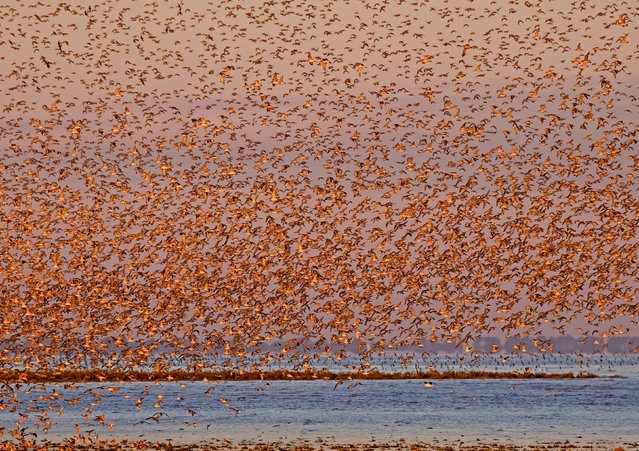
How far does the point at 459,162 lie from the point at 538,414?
121 feet

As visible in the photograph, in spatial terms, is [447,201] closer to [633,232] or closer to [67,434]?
[633,232]

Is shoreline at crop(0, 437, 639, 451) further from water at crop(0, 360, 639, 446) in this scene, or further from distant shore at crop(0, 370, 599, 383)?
distant shore at crop(0, 370, 599, 383)

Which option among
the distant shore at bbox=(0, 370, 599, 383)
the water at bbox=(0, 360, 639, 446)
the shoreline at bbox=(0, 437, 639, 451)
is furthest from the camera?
the distant shore at bbox=(0, 370, 599, 383)

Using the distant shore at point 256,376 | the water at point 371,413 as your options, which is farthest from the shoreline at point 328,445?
the distant shore at point 256,376

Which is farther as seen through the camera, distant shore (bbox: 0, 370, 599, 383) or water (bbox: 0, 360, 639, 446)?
distant shore (bbox: 0, 370, 599, 383)

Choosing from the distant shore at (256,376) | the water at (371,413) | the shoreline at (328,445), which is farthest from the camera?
the distant shore at (256,376)

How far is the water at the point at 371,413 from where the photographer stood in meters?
60.3

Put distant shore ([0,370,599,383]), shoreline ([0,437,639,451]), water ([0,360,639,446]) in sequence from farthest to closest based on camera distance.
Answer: distant shore ([0,370,599,383]) → water ([0,360,639,446]) → shoreline ([0,437,639,451])

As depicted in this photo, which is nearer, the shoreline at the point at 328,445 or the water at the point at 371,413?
the shoreline at the point at 328,445

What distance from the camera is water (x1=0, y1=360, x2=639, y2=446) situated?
60281mm

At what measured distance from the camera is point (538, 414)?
8300 cm

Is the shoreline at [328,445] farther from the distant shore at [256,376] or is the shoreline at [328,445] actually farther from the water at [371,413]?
the distant shore at [256,376]

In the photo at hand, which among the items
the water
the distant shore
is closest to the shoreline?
the water

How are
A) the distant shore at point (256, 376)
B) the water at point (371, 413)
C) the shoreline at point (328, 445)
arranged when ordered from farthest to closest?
the distant shore at point (256, 376) < the water at point (371, 413) < the shoreline at point (328, 445)
